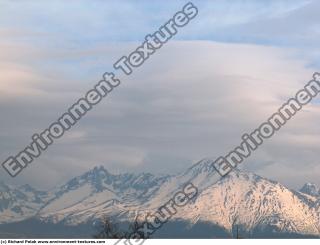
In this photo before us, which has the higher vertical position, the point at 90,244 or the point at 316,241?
the point at 90,244

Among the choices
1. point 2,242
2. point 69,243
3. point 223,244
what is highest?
point 2,242

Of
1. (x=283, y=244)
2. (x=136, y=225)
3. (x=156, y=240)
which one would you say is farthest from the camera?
(x=136, y=225)

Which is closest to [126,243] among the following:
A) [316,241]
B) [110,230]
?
[316,241]

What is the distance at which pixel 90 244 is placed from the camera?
4819cm

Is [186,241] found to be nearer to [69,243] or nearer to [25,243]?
[69,243]

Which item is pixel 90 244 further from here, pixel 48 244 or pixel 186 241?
pixel 186 241

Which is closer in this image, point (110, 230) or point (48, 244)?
point (48, 244)

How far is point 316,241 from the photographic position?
45844 mm

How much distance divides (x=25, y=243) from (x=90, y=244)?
14.8ft

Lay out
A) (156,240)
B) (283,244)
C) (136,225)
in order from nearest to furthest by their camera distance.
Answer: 1. (283,244)
2. (156,240)
3. (136,225)

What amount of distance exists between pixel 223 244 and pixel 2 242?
15986mm

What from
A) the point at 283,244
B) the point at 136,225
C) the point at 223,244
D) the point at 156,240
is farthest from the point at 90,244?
→ the point at 136,225

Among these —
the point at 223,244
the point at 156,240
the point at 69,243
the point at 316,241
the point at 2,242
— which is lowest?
the point at 316,241

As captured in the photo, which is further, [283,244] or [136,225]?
[136,225]
